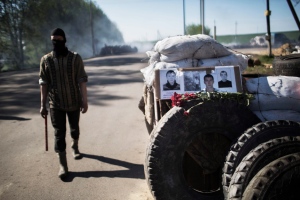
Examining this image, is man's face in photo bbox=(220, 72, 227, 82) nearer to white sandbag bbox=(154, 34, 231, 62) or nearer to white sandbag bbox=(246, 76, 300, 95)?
white sandbag bbox=(246, 76, 300, 95)

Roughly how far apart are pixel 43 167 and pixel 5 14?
34.4 metres

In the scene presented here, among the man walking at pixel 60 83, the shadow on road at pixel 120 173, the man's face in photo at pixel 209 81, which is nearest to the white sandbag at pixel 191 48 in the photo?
the man's face in photo at pixel 209 81

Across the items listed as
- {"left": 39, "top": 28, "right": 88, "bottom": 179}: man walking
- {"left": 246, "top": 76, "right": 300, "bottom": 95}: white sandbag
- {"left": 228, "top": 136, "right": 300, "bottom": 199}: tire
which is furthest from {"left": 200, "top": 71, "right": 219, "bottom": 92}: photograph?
{"left": 39, "top": 28, "right": 88, "bottom": 179}: man walking

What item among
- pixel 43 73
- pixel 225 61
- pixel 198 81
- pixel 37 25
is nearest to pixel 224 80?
pixel 198 81

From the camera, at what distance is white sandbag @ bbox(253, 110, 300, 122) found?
8.79 feet

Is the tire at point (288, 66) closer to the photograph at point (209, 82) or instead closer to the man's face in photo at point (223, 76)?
the man's face in photo at point (223, 76)

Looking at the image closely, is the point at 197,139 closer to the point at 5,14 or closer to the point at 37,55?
the point at 5,14

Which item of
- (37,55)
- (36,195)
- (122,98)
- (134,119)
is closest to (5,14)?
(37,55)

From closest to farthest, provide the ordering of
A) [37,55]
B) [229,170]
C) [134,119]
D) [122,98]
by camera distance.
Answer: [229,170] → [134,119] → [122,98] → [37,55]

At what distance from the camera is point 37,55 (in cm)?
4734

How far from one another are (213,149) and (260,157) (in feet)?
1.89

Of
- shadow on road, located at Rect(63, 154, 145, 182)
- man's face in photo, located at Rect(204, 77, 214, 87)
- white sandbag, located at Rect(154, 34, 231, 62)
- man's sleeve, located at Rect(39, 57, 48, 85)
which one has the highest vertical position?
white sandbag, located at Rect(154, 34, 231, 62)

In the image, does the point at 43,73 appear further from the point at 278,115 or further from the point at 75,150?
the point at 278,115

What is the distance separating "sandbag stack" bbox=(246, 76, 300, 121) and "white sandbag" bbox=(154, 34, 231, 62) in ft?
2.57
